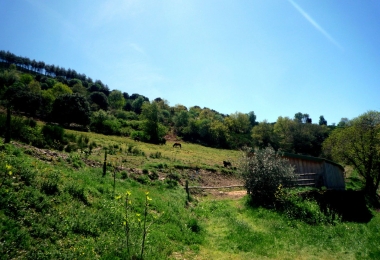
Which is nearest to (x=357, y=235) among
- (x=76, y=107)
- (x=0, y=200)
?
(x=0, y=200)

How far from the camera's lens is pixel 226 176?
90.1ft

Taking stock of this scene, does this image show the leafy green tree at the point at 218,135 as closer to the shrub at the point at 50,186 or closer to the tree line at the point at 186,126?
the tree line at the point at 186,126

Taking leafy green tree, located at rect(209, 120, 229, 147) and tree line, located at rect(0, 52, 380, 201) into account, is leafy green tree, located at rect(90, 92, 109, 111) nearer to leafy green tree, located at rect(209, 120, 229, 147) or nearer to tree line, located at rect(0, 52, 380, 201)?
tree line, located at rect(0, 52, 380, 201)

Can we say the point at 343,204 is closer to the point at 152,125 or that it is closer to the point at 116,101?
the point at 152,125

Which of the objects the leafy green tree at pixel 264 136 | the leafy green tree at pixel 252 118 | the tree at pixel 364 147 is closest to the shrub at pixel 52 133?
the tree at pixel 364 147

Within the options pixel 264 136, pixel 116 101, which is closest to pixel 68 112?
pixel 116 101

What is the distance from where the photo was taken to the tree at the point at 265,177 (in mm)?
15898

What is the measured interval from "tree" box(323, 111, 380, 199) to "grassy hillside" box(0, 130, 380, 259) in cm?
1713

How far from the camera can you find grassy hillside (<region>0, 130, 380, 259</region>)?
6126mm

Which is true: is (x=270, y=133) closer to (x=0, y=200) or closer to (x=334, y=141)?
(x=334, y=141)

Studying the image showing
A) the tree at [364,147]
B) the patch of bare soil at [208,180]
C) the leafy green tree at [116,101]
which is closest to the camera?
the patch of bare soil at [208,180]

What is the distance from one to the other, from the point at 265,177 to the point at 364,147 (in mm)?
20089

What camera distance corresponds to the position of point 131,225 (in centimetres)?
837

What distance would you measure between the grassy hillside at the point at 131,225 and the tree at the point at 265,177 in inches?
47.7
